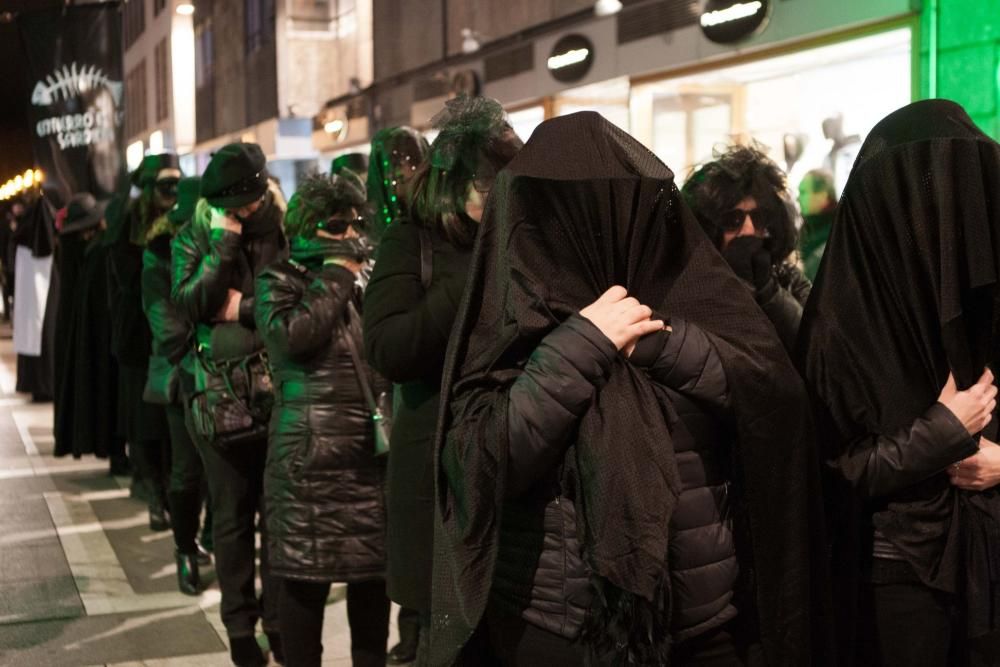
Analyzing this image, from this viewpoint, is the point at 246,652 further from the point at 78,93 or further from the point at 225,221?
the point at 78,93

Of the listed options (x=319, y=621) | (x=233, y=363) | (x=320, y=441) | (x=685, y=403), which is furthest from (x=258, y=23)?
(x=685, y=403)

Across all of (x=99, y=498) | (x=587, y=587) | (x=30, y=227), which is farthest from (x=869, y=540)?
(x=30, y=227)

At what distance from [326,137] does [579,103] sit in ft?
24.8

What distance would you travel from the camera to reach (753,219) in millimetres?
3670

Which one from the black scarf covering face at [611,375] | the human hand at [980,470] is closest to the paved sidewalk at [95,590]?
the black scarf covering face at [611,375]

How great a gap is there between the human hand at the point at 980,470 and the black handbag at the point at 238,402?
273cm

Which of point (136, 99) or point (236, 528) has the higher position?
point (136, 99)

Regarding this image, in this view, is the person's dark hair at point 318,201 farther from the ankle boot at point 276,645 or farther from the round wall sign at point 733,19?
the round wall sign at point 733,19

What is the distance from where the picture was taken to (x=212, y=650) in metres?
5.23

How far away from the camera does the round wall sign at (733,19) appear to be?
27.3 ft

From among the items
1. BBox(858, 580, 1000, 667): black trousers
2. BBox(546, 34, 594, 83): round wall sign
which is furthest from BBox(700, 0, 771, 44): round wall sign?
BBox(858, 580, 1000, 667): black trousers

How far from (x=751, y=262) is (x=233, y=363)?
7.08 ft

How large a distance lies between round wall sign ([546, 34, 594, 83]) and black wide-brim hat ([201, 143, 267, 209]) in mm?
6051

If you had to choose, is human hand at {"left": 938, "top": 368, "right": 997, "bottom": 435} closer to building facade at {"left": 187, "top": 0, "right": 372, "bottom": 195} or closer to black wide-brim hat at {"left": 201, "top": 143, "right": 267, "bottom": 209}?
black wide-brim hat at {"left": 201, "top": 143, "right": 267, "bottom": 209}
